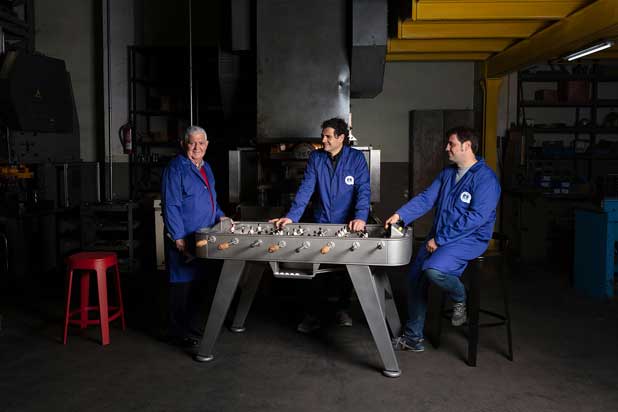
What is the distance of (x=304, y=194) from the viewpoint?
147 inches

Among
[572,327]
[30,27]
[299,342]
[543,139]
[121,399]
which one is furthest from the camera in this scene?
[543,139]

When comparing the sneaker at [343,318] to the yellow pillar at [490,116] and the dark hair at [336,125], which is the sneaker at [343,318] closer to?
the dark hair at [336,125]

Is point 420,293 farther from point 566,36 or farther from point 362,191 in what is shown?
point 566,36

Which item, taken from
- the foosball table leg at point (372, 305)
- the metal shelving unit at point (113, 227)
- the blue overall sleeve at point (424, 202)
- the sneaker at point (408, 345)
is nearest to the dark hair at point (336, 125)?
the blue overall sleeve at point (424, 202)

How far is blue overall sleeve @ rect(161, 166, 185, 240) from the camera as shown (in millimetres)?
3299

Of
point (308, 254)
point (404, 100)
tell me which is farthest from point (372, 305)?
point (404, 100)

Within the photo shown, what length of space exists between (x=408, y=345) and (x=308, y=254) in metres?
0.99

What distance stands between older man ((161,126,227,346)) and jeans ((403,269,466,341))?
4.03 feet

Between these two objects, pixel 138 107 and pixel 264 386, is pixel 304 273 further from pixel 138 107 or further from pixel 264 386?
pixel 138 107

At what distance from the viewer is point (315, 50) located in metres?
4.44

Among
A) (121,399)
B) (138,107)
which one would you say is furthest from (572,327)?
(138,107)

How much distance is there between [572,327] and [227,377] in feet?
7.78

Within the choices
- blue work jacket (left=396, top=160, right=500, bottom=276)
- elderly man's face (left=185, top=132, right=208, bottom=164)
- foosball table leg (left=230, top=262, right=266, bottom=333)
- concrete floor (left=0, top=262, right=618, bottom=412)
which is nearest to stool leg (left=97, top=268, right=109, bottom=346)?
concrete floor (left=0, top=262, right=618, bottom=412)

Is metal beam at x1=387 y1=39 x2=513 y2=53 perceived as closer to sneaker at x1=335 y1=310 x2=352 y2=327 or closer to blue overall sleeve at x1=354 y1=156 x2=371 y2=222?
blue overall sleeve at x1=354 y1=156 x2=371 y2=222
